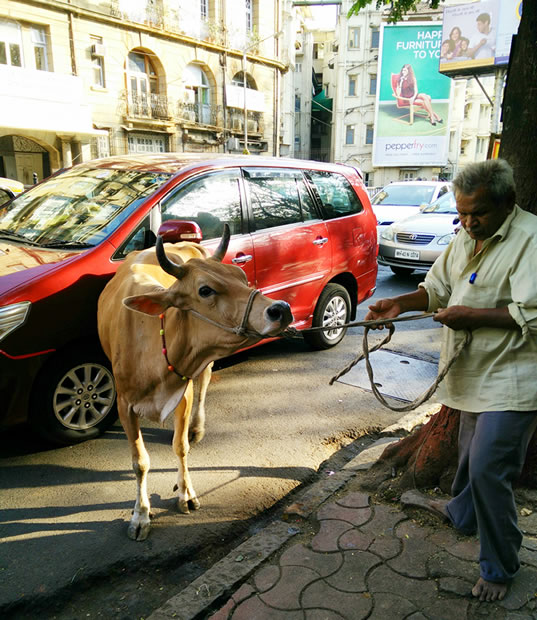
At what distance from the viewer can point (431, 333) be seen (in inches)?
275

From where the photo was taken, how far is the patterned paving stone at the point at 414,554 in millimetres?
2587

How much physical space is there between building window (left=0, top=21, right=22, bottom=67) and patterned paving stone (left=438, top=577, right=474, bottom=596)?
24703 millimetres

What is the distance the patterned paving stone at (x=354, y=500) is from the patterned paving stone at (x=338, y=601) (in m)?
0.69

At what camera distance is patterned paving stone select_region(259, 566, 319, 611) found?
2404mm

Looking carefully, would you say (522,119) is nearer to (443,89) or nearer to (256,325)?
(256,325)

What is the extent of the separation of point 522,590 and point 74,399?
300 cm

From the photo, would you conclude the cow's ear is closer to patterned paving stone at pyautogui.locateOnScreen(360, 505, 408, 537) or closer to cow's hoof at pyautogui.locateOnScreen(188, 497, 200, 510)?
cow's hoof at pyautogui.locateOnScreen(188, 497, 200, 510)

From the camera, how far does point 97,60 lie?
961 inches

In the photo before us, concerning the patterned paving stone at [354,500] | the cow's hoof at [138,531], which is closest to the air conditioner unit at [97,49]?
the cow's hoof at [138,531]

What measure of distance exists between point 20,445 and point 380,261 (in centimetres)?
801

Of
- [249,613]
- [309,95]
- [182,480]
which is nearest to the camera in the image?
[249,613]

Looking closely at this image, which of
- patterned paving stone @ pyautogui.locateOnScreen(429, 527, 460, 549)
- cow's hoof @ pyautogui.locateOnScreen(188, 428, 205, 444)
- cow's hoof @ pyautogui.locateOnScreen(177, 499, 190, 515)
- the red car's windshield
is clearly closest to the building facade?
the red car's windshield

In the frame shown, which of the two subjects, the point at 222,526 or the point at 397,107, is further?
the point at 397,107

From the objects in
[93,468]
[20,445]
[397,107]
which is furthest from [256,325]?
[397,107]
